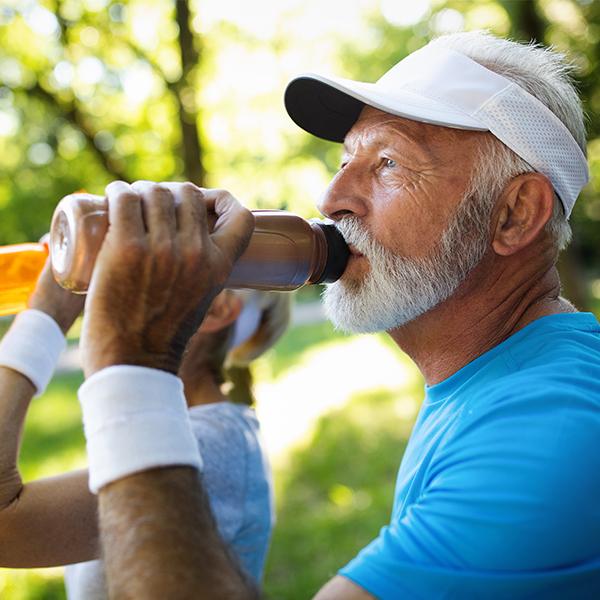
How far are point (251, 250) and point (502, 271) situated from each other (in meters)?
0.69

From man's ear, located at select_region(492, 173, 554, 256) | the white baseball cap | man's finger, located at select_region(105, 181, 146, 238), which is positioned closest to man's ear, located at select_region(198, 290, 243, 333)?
the white baseball cap

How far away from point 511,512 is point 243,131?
991 cm

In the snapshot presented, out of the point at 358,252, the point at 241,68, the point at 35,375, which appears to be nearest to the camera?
the point at 358,252

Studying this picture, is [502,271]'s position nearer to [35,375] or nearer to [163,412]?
[163,412]

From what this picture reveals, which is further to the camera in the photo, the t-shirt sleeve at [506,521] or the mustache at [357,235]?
the mustache at [357,235]

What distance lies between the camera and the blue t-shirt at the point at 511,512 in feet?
4.03

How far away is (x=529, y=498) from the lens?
1.23 metres

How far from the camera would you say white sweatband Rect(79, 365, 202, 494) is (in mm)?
1172

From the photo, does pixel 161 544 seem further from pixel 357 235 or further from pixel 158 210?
pixel 357 235

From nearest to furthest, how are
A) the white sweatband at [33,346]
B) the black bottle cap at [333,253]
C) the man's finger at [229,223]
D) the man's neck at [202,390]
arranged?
the man's finger at [229,223], the black bottle cap at [333,253], the white sweatband at [33,346], the man's neck at [202,390]

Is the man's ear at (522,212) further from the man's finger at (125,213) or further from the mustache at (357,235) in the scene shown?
the man's finger at (125,213)

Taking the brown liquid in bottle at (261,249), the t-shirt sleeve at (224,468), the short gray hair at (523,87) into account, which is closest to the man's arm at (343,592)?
the brown liquid in bottle at (261,249)

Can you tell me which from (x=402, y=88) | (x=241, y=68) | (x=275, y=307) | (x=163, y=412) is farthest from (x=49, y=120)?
(x=163, y=412)

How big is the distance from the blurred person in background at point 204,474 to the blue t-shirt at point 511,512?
0.46m
